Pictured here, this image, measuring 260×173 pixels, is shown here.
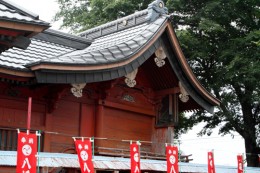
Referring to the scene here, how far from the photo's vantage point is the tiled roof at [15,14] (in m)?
6.53

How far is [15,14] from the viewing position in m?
6.85

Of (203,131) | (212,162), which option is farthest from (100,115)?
(203,131)

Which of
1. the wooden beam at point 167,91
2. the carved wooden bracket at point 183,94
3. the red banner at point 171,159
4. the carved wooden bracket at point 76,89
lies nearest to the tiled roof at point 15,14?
the carved wooden bracket at point 76,89

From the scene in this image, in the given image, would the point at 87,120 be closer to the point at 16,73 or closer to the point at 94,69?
the point at 94,69

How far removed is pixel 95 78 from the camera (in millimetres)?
10633

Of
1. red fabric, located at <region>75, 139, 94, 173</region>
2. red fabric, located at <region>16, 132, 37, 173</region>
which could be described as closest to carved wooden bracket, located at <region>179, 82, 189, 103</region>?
red fabric, located at <region>75, 139, 94, 173</region>

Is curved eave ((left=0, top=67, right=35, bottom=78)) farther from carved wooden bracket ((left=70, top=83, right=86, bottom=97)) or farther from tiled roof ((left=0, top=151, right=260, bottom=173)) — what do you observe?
tiled roof ((left=0, top=151, right=260, bottom=173))

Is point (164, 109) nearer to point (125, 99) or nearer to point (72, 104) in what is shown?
point (125, 99)

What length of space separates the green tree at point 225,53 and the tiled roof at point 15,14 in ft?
42.5

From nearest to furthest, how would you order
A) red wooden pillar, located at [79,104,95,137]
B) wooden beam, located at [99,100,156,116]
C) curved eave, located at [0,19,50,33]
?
1. curved eave, located at [0,19,50,33]
2. red wooden pillar, located at [79,104,95,137]
3. wooden beam, located at [99,100,156,116]

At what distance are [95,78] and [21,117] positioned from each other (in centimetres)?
209

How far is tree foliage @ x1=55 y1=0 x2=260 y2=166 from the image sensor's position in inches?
770

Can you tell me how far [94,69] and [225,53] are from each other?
33.9ft

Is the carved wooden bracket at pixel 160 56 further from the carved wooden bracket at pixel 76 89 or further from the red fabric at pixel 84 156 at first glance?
the red fabric at pixel 84 156
